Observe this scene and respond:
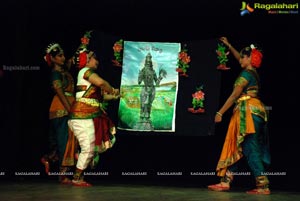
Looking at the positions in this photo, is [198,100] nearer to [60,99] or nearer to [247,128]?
[247,128]

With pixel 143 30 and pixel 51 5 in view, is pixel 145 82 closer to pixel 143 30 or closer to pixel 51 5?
pixel 143 30

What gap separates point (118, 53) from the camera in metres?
7.98

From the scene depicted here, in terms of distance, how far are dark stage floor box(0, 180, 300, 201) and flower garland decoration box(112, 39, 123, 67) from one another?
55.9 inches

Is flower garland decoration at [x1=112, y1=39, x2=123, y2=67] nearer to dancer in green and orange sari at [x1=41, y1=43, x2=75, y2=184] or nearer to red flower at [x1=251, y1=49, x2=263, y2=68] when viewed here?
dancer in green and orange sari at [x1=41, y1=43, x2=75, y2=184]

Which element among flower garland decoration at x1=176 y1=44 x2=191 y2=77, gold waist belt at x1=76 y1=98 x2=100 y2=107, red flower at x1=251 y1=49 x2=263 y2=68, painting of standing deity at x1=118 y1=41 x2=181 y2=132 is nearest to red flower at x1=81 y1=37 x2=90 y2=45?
painting of standing deity at x1=118 y1=41 x2=181 y2=132

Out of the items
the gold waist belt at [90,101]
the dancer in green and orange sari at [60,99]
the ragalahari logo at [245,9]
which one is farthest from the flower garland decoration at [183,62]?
the dancer in green and orange sari at [60,99]

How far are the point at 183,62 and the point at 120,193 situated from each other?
183cm

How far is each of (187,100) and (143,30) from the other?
3.30 feet

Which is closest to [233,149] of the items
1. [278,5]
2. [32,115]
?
[278,5]

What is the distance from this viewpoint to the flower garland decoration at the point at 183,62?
25.8 feet

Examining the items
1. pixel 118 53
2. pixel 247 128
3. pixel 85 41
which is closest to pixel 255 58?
pixel 247 128

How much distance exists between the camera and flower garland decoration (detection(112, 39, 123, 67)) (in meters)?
7.98

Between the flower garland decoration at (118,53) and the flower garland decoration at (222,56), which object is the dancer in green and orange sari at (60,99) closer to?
the flower garland decoration at (118,53)

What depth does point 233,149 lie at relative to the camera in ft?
24.2
